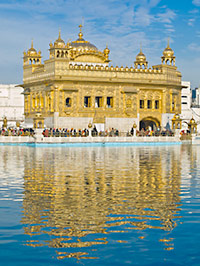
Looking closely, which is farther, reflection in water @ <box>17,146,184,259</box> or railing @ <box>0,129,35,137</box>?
railing @ <box>0,129,35,137</box>

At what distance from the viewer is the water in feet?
20.7

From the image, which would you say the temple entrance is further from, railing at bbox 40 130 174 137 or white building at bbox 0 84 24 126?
white building at bbox 0 84 24 126

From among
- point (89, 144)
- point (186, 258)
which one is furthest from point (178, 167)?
point (89, 144)

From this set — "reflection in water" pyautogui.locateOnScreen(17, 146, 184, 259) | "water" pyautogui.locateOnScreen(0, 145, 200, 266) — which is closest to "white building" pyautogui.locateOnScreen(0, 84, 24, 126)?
"reflection in water" pyautogui.locateOnScreen(17, 146, 184, 259)

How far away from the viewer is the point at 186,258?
6.24 m

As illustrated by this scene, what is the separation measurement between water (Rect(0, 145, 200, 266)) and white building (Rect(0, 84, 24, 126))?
2708 inches

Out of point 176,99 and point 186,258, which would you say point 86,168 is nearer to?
point 186,258

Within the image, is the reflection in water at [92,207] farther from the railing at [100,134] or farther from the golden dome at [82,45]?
the golden dome at [82,45]

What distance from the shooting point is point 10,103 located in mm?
82688

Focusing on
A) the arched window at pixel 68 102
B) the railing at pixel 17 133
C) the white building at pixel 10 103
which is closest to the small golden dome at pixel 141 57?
the arched window at pixel 68 102

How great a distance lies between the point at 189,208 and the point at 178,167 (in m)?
9.33

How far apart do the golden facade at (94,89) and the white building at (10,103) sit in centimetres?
2673

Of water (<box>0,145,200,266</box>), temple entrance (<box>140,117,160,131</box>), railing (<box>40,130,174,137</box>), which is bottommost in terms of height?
water (<box>0,145,200,266</box>)

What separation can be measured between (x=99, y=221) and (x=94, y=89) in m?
42.9
